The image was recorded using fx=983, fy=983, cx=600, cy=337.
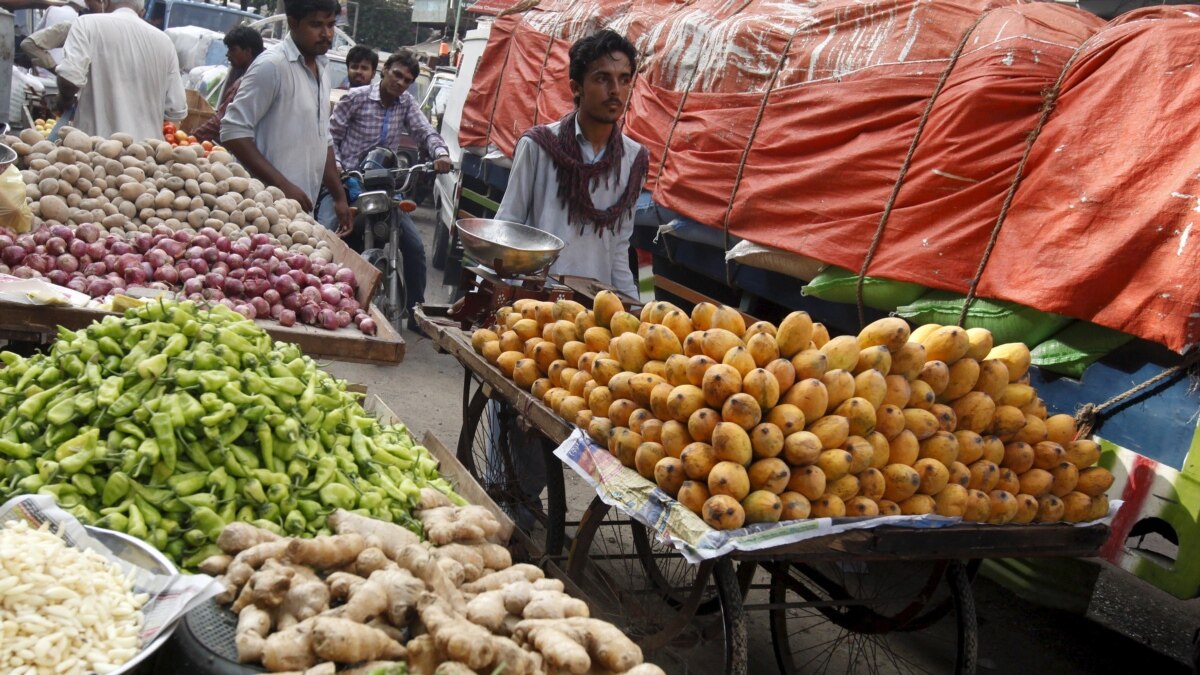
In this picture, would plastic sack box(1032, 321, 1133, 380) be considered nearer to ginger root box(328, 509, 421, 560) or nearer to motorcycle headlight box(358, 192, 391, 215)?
ginger root box(328, 509, 421, 560)

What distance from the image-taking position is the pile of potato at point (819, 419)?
9.20 feet

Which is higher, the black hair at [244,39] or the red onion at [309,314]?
the black hair at [244,39]

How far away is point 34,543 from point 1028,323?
3720 mm

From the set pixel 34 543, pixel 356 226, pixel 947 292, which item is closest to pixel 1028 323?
pixel 947 292

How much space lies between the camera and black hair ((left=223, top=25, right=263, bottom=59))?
27.3 ft

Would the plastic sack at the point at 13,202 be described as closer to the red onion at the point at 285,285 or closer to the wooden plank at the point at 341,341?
the wooden plank at the point at 341,341

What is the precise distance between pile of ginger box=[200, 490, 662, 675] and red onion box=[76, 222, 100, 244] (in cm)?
272

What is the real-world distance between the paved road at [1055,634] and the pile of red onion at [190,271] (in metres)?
1.52

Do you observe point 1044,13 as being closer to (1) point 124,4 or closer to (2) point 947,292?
(2) point 947,292

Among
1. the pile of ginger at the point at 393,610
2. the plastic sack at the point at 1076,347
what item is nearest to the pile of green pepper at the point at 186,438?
the pile of ginger at the point at 393,610

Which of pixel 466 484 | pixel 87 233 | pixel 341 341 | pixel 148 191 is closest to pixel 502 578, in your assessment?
pixel 466 484

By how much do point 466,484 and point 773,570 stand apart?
112cm

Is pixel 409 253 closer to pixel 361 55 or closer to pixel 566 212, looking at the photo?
pixel 361 55

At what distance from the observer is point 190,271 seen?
4562 millimetres
